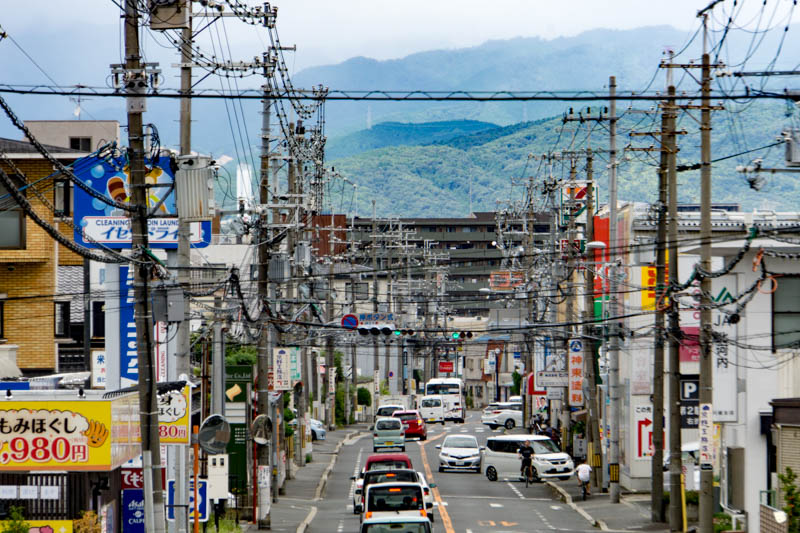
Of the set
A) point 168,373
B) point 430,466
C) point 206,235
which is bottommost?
point 430,466

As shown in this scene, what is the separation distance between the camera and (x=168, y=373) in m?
24.1

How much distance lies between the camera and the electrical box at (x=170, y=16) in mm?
22094

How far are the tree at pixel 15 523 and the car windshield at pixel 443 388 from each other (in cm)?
7716

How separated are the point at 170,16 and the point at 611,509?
2289cm

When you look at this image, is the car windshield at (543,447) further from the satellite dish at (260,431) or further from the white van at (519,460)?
the satellite dish at (260,431)

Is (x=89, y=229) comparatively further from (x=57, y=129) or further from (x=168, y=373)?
(x=57, y=129)

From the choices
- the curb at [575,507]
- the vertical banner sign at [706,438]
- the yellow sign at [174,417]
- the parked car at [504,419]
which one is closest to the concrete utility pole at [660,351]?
the curb at [575,507]

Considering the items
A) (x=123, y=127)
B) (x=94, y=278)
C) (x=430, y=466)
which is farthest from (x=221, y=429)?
(x=430, y=466)

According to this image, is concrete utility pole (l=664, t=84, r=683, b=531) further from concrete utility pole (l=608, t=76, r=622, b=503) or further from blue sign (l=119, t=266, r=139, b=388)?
blue sign (l=119, t=266, r=139, b=388)

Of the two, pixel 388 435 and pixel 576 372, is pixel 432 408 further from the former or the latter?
pixel 576 372

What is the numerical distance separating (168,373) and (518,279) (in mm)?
70863

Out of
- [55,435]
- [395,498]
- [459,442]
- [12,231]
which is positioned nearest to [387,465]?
[395,498]

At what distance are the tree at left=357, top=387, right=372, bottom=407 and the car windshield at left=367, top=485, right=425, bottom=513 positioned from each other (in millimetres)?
75972

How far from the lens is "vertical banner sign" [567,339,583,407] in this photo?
47.8m
